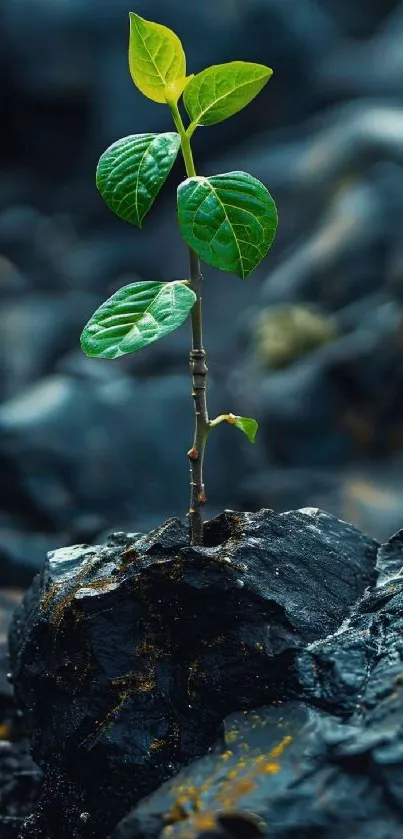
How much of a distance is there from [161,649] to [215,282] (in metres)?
7.91

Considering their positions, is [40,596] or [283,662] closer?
[283,662]

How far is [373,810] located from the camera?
1341mm

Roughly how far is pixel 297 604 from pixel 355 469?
5.18 metres

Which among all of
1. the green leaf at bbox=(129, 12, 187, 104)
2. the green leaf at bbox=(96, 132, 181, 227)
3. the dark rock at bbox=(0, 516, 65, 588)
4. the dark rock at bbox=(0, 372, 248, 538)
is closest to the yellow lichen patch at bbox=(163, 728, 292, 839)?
the green leaf at bbox=(96, 132, 181, 227)

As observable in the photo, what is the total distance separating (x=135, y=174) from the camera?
170 centimetres

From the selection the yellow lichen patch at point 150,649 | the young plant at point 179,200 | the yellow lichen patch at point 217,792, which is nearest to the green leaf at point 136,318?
the young plant at point 179,200

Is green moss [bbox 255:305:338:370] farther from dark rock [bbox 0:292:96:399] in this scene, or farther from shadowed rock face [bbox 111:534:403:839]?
shadowed rock face [bbox 111:534:403:839]

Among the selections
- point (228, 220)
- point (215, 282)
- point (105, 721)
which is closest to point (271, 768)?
point (105, 721)

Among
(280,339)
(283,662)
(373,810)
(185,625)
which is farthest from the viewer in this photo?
(280,339)

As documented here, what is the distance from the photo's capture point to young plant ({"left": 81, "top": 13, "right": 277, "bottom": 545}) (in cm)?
164

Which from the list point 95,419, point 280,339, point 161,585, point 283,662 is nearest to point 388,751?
point 283,662

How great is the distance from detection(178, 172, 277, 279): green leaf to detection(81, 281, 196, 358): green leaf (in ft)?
0.32

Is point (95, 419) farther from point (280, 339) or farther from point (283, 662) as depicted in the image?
point (283, 662)

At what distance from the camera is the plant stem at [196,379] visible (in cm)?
176
